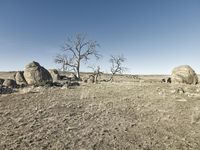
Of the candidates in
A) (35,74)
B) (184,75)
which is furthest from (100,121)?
(184,75)

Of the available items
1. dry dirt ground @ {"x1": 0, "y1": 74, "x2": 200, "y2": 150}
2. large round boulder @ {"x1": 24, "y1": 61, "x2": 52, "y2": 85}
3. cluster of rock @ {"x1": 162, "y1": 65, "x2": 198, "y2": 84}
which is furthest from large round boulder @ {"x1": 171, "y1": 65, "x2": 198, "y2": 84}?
large round boulder @ {"x1": 24, "y1": 61, "x2": 52, "y2": 85}

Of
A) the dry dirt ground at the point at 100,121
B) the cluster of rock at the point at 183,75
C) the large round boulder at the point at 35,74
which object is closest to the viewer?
the dry dirt ground at the point at 100,121

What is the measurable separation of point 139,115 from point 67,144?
5.37 meters

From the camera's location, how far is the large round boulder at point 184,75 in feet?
94.2

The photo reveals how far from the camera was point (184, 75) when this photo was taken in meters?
28.9

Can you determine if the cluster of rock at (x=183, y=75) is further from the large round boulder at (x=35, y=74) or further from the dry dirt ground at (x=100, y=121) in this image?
the large round boulder at (x=35, y=74)

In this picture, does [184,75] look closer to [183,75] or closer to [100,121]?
[183,75]

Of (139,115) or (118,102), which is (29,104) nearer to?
(118,102)

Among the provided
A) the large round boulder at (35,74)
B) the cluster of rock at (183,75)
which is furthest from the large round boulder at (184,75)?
the large round boulder at (35,74)

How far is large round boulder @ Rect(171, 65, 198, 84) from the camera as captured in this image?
2871cm

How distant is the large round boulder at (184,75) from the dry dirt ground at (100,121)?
11.1 m

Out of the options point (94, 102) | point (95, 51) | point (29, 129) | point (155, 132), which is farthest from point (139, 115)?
point (95, 51)

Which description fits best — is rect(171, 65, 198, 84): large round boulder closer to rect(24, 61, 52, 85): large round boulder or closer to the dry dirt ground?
the dry dirt ground

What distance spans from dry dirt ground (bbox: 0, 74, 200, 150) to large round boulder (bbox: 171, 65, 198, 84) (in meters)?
11.1
